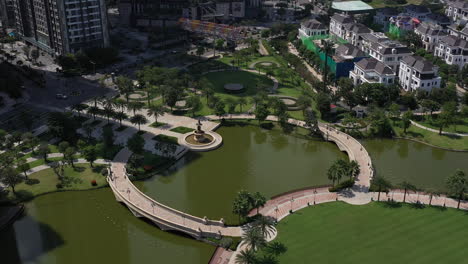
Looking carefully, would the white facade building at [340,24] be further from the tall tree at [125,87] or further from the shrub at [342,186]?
the shrub at [342,186]

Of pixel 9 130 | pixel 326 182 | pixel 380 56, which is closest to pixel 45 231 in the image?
pixel 9 130

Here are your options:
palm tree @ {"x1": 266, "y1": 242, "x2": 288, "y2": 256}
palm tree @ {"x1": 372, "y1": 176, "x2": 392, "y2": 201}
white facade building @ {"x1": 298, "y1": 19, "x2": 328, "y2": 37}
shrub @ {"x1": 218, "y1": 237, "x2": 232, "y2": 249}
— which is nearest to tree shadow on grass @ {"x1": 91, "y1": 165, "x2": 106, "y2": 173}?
shrub @ {"x1": 218, "y1": 237, "x2": 232, "y2": 249}

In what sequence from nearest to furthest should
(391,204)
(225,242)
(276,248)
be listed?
(276,248), (225,242), (391,204)

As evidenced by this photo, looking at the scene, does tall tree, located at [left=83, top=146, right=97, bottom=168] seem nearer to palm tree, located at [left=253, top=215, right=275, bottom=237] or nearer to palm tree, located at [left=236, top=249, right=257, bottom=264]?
palm tree, located at [left=253, top=215, right=275, bottom=237]

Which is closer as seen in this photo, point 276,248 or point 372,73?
point 276,248

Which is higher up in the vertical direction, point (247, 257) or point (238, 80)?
point (238, 80)

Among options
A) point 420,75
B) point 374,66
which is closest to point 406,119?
point 420,75

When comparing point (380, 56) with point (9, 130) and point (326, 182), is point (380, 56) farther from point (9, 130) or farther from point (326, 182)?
point (9, 130)

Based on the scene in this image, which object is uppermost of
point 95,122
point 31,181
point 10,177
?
point 10,177

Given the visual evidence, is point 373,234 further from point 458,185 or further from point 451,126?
point 451,126
